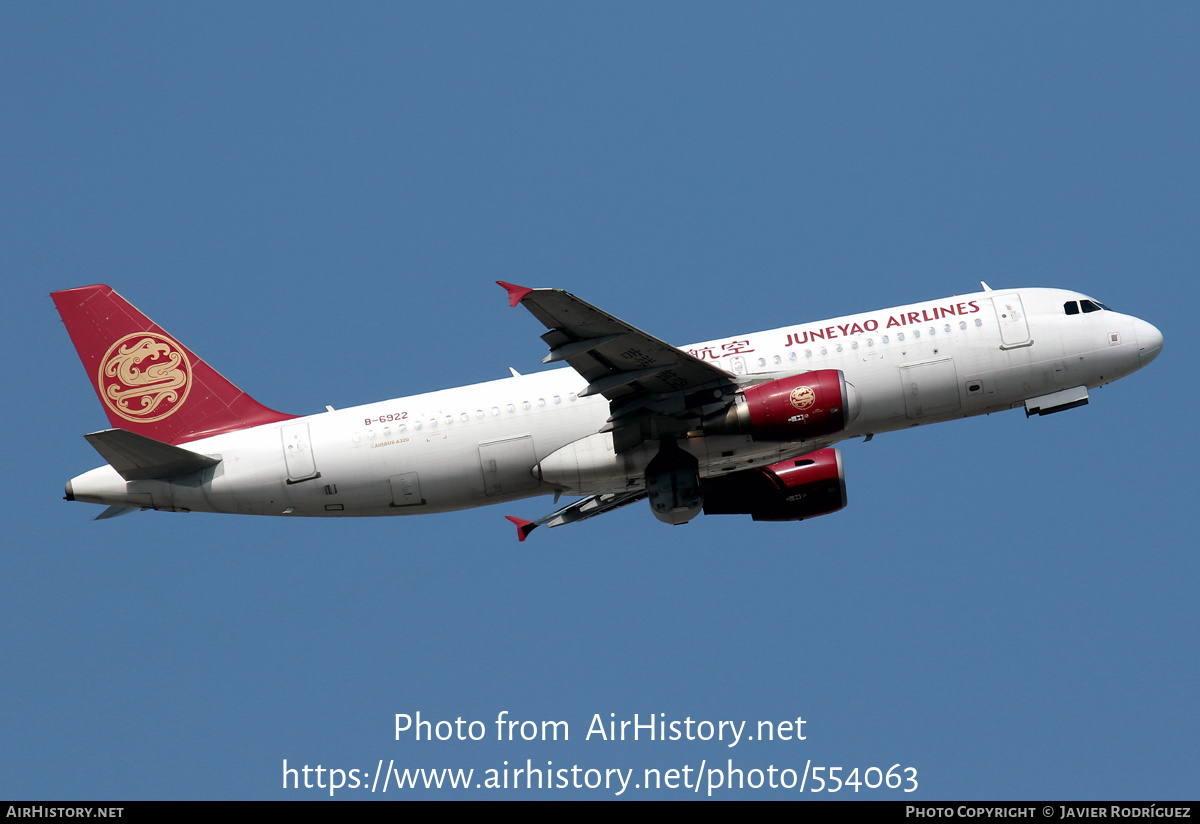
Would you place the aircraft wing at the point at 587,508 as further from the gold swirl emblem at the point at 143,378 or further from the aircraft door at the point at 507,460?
the gold swirl emblem at the point at 143,378

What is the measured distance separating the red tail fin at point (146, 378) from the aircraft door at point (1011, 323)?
22.2 m

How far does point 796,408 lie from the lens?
1474 inches

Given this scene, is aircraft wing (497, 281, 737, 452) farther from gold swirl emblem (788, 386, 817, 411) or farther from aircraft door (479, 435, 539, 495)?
aircraft door (479, 435, 539, 495)

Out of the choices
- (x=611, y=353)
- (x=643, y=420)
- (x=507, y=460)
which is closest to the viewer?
(x=611, y=353)

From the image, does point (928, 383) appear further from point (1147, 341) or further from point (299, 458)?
point (299, 458)

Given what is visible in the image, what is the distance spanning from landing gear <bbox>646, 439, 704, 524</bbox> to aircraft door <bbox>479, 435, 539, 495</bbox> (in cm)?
361

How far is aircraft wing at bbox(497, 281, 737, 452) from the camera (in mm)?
35500

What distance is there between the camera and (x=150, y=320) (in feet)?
139

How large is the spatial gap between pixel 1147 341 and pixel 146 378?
31.3 meters

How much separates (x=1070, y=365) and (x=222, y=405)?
86.1 feet

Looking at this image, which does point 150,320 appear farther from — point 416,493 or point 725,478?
point 725,478

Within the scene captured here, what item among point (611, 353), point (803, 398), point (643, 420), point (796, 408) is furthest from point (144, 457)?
point (803, 398)
